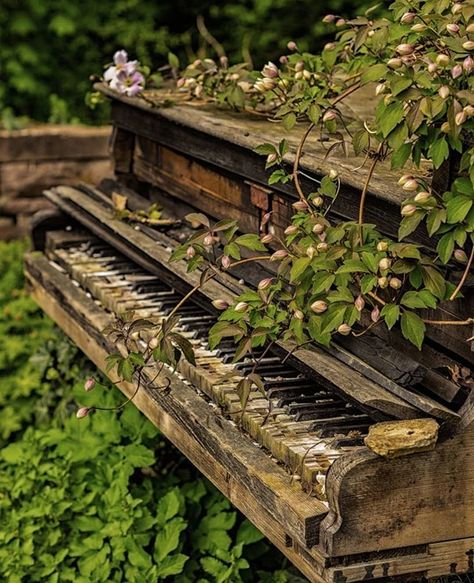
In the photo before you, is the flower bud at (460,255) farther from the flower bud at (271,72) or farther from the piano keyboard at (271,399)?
the flower bud at (271,72)

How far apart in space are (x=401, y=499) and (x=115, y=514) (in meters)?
1.66

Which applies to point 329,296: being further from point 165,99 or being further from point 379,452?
point 165,99

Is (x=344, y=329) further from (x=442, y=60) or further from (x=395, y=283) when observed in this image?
(x=442, y=60)

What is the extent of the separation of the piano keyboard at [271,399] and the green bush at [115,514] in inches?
21.3

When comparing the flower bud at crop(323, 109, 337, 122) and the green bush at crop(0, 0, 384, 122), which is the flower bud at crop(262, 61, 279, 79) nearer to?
the flower bud at crop(323, 109, 337, 122)

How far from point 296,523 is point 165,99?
6.97 ft

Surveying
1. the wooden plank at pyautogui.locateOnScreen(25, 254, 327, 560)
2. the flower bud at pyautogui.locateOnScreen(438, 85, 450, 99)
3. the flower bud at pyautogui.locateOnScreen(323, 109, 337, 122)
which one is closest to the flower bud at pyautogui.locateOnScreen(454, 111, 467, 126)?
the flower bud at pyautogui.locateOnScreen(438, 85, 450, 99)

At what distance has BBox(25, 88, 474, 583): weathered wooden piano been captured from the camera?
7.75ft

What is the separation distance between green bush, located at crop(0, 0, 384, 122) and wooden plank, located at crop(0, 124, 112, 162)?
2.06m

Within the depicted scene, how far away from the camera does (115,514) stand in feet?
12.6

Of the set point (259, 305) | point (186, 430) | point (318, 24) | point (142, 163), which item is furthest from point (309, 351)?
point (318, 24)

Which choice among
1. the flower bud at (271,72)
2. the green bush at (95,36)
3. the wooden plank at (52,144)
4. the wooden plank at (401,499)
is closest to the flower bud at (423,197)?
the wooden plank at (401,499)

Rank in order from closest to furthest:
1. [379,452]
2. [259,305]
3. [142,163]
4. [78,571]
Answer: [379,452] → [259,305] → [78,571] → [142,163]

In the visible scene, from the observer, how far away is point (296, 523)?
7.79 feet
